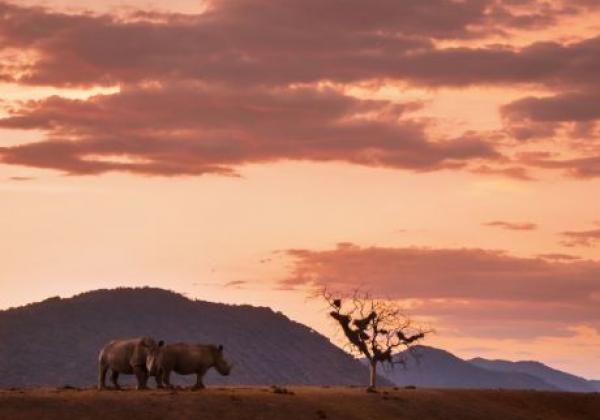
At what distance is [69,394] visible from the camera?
69.2 m

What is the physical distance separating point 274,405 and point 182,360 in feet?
30.2

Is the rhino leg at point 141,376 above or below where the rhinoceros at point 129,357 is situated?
below

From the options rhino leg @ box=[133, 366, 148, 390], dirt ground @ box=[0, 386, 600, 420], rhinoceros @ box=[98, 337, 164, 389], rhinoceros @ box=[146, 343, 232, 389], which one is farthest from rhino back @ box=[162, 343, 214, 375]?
dirt ground @ box=[0, 386, 600, 420]

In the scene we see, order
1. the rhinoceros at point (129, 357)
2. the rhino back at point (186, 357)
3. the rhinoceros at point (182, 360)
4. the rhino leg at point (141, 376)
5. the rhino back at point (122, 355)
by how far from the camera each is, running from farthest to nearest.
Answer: the rhino back at point (186, 357), the rhino back at point (122, 355), the rhinoceros at point (182, 360), the rhinoceros at point (129, 357), the rhino leg at point (141, 376)

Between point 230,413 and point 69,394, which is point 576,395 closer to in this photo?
point 230,413

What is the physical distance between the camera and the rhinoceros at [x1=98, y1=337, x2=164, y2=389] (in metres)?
76.7

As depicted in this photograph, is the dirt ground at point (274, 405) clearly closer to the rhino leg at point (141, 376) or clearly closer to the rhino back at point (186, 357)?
the rhino back at point (186, 357)

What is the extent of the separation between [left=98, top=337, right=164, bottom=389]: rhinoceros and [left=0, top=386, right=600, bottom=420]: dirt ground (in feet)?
13.8

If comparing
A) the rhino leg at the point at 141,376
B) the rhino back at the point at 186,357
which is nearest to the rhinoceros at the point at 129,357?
the rhino leg at the point at 141,376

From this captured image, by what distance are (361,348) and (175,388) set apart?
22.0 metres

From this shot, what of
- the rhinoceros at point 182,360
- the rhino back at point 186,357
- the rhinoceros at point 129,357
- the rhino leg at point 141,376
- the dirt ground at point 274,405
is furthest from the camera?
the rhino back at point 186,357

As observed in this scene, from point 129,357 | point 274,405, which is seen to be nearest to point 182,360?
point 129,357

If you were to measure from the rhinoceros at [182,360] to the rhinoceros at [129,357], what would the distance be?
436 millimetres

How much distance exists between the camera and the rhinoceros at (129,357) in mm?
76688
